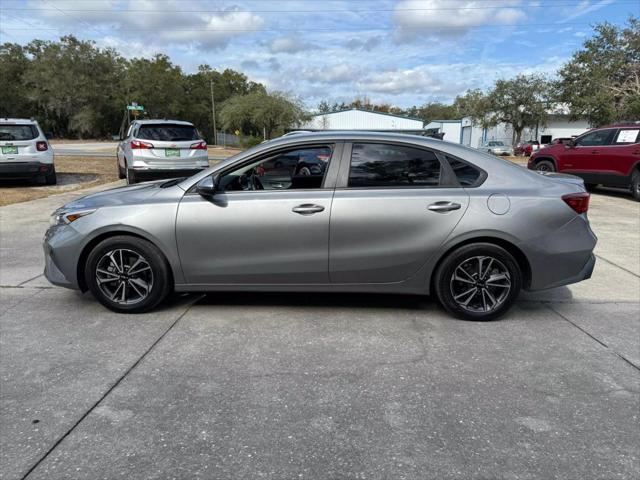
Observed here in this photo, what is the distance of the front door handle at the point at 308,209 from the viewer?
4.14 m

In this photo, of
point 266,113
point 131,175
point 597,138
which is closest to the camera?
point 131,175

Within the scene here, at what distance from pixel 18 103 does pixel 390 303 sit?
73.5 meters

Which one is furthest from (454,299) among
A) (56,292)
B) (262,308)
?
(56,292)

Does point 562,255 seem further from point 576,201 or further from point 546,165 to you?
point 546,165

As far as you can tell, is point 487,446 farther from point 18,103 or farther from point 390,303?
point 18,103

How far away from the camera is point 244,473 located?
2.42m

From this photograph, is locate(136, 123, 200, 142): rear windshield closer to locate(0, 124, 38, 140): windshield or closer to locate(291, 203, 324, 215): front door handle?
locate(0, 124, 38, 140): windshield

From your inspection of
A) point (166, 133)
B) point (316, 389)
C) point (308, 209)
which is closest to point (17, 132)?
point (166, 133)

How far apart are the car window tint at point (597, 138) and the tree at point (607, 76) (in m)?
22.9

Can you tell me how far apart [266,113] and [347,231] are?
5193 cm

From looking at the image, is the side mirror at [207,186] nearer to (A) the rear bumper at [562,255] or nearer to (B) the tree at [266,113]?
(A) the rear bumper at [562,255]

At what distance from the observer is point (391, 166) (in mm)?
4324

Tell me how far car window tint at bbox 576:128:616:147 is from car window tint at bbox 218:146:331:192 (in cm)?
1085

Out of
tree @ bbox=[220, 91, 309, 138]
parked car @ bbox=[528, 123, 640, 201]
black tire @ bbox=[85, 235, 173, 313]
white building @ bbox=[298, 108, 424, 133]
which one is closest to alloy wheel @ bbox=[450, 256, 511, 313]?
black tire @ bbox=[85, 235, 173, 313]
